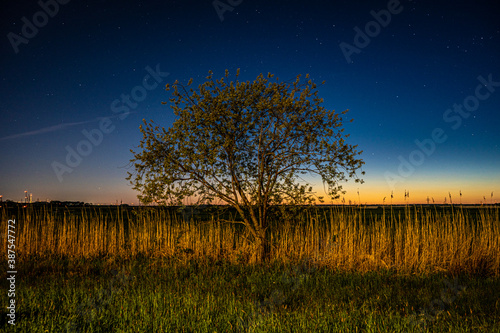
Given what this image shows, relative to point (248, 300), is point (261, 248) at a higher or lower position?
higher


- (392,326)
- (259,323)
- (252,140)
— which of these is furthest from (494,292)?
(252,140)

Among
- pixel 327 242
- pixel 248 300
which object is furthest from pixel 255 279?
pixel 327 242

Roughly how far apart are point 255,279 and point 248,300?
4.35 ft

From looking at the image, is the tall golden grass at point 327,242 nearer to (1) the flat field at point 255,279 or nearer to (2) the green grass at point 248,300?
(1) the flat field at point 255,279

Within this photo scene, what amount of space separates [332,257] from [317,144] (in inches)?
112

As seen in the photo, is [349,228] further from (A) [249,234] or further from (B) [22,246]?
(B) [22,246]

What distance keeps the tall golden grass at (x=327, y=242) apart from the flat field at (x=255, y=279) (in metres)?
0.03

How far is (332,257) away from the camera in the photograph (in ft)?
25.9

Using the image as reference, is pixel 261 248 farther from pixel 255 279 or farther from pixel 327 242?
pixel 255 279

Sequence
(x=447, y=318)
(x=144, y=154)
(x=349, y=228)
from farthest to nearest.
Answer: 1. (x=349, y=228)
2. (x=144, y=154)
3. (x=447, y=318)

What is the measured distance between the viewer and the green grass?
395 cm

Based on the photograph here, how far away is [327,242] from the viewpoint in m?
8.07

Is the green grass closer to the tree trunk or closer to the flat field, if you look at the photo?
the flat field

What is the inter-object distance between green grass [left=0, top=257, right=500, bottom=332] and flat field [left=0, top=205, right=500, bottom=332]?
2 centimetres
